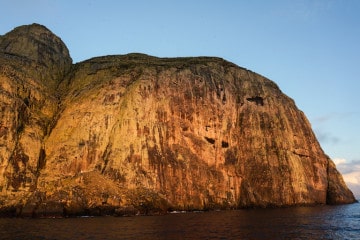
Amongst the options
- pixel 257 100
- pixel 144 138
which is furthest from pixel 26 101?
pixel 257 100

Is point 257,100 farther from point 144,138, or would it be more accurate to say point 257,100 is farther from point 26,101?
point 26,101

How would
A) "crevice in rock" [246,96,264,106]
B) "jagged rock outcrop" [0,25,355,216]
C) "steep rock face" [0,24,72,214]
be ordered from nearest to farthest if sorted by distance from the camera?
"steep rock face" [0,24,72,214] < "jagged rock outcrop" [0,25,355,216] < "crevice in rock" [246,96,264,106]

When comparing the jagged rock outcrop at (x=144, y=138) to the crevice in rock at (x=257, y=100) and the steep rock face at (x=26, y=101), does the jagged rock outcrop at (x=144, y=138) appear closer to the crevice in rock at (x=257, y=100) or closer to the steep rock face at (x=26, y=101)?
the steep rock face at (x=26, y=101)

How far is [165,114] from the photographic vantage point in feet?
302

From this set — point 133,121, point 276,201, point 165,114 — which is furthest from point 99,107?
point 276,201

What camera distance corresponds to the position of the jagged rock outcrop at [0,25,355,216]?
75.5m

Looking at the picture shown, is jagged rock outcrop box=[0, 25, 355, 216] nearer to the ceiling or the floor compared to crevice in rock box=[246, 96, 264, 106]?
nearer to the floor

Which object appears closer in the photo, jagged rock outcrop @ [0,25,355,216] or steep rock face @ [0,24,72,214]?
steep rock face @ [0,24,72,214]

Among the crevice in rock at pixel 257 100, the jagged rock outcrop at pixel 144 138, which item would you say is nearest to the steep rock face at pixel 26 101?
the jagged rock outcrop at pixel 144 138

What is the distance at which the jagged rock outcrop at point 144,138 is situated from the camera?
248 feet

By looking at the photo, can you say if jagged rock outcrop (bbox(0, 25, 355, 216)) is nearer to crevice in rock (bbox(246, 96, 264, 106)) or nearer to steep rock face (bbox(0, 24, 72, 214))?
steep rock face (bbox(0, 24, 72, 214))

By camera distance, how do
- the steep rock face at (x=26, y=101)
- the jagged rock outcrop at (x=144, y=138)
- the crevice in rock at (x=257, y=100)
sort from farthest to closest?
the crevice in rock at (x=257, y=100) < the jagged rock outcrop at (x=144, y=138) < the steep rock face at (x=26, y=101)

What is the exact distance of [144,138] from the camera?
8544cm

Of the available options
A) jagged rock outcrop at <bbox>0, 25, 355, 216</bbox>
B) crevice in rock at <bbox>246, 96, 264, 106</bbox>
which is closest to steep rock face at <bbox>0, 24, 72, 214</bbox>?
jagged rock outcrop at <bbox>0, 25, 355, 216</bbox>
